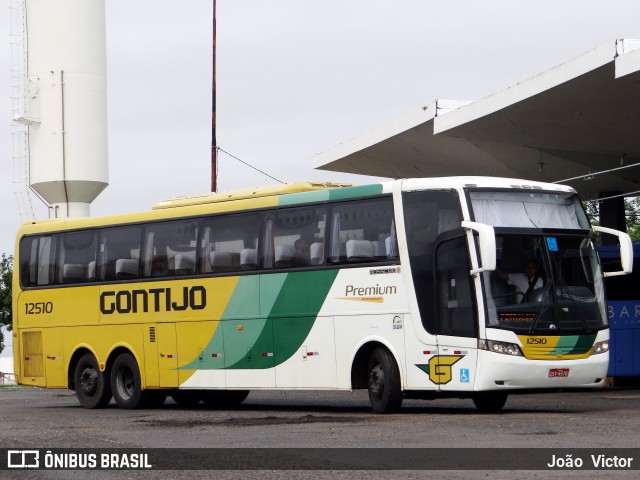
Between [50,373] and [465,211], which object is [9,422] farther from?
[465,211]

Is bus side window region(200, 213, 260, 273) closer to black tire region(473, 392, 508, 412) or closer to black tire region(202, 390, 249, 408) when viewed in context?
black tire region(202, 390, 249, 408)

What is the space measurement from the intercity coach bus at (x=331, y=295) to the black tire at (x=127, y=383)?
0.02 m

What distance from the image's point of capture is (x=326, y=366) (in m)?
20.1

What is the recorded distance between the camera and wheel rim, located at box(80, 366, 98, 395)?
24203mm

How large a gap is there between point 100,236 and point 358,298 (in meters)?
6.25

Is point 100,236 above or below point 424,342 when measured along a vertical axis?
above

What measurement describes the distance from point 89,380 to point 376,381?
6963mm

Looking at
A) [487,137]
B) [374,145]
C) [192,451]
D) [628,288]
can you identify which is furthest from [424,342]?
[374,145]

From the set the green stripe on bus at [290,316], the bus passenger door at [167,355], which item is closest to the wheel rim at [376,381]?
the green stripe on bus at [290,316]

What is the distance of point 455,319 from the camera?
18.3m

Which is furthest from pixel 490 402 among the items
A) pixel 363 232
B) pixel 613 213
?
pixel 613 213

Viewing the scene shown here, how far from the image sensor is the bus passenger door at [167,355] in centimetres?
2267

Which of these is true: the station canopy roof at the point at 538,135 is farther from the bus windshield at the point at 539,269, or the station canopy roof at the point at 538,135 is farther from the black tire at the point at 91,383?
the black tire at the point at 91,383

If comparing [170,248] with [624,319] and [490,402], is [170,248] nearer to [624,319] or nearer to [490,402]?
[490,402]
